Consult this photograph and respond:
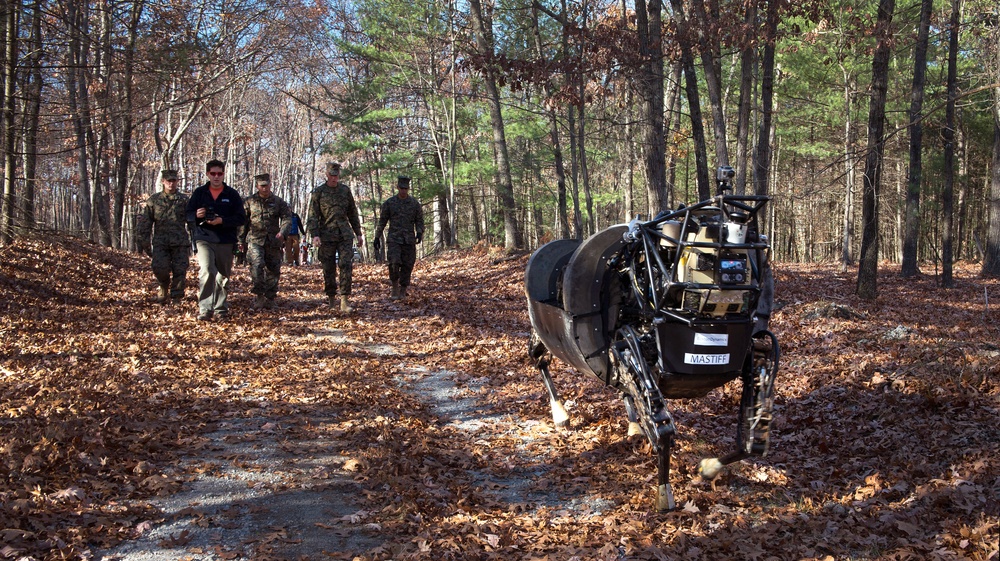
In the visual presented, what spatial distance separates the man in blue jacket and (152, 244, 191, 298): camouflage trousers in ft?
3.57

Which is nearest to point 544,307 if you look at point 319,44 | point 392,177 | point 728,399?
point 728,399

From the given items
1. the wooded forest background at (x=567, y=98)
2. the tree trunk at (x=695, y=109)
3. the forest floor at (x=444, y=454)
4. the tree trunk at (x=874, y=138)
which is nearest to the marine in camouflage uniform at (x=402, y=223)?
the wooded forest background at (x=567, y=98)

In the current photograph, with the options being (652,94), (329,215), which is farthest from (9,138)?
(652,94)

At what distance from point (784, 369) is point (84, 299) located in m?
11.7

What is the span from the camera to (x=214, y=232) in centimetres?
1269

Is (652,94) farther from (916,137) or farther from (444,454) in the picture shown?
(444,454)

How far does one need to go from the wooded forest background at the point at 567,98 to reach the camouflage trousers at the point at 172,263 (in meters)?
2.19

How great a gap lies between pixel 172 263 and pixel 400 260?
421cm

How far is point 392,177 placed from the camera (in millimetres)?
32562

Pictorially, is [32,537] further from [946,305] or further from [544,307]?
[946,305]

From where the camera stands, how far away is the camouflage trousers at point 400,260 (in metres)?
15.4

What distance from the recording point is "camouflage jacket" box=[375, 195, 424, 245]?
15.2 metres

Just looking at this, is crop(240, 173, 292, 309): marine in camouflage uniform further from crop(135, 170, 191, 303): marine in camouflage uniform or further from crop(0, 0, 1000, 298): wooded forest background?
crop(0, 0, 1000, 298): wooded forest background

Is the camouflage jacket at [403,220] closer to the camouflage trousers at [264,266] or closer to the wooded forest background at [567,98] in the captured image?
the camouflage trousers at [264,266]
